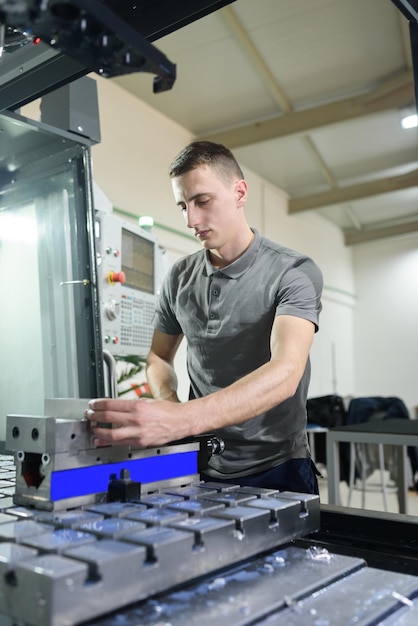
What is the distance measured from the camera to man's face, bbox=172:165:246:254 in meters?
1.31

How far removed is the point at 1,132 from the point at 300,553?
1.41m

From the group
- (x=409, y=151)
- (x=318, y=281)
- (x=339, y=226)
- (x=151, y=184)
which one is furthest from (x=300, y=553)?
(x=339, y=226)

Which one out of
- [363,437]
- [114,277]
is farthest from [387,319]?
[114,277]

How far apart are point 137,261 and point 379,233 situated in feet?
21.1

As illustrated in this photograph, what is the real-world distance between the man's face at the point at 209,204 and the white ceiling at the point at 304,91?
2.25m

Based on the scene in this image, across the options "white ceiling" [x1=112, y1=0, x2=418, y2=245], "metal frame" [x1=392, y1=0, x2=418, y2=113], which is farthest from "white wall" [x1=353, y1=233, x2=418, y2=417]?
"metal frame" [x1=392, y1=0, x2=418, y2=113]

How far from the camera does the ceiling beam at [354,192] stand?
6.25 meters

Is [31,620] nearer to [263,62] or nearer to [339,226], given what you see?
[263,62]

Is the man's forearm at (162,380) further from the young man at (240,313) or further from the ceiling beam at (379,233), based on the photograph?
the ceiling beam at (379,233)

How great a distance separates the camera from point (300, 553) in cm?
72

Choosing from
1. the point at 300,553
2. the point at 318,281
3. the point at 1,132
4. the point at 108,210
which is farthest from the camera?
the point at 108,210

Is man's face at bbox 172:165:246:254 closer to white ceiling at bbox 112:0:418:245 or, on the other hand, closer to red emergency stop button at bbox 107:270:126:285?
red emergency stop button at bbox 107:270:126:285

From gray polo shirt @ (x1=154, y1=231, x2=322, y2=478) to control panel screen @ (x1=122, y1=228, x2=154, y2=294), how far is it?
1008 millimetres

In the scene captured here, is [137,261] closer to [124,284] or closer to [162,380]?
[124,284]
